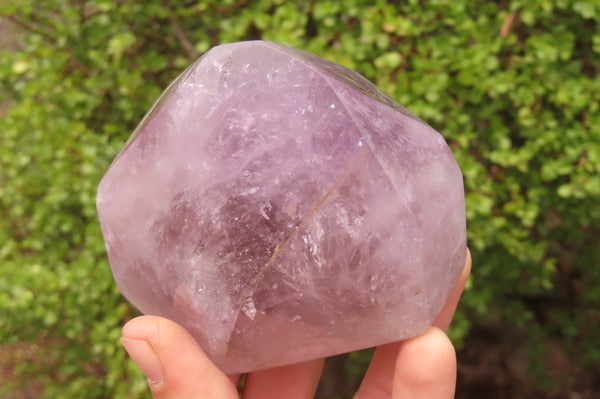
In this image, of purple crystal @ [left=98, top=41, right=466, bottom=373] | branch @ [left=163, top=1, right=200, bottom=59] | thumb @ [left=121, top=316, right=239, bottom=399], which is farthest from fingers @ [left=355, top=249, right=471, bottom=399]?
branch @ [left=163, top=1, right=200, bottom=59]

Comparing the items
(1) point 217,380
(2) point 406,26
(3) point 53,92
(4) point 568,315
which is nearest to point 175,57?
(3) point 53,92

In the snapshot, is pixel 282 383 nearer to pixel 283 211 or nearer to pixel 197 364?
pixel 197 364

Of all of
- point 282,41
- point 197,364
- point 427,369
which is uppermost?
point 282,41

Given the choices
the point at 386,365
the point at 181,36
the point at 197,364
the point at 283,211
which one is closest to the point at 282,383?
the point at 386,365

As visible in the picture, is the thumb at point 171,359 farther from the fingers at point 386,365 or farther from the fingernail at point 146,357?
the fingers at point 386,365

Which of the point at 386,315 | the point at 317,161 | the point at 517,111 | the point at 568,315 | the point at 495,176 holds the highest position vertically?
the point at 317,161

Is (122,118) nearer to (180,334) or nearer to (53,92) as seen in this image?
(53,92)

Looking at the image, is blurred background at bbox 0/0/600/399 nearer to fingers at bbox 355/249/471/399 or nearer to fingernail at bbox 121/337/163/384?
fingers at bbox 355/249/471/399
